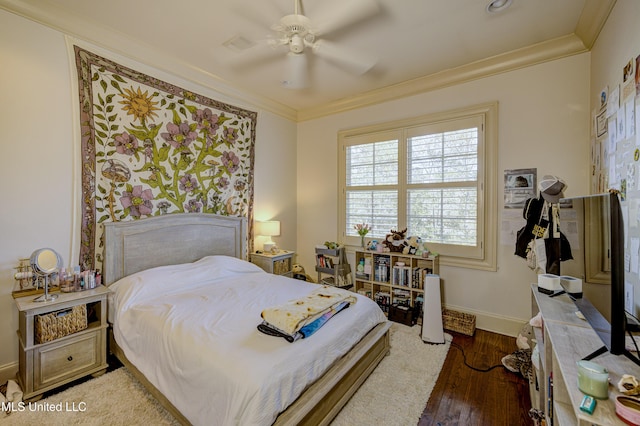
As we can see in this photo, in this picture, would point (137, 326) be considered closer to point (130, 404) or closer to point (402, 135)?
point (130, 404)

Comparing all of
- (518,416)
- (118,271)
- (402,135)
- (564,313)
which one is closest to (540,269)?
(564,313)

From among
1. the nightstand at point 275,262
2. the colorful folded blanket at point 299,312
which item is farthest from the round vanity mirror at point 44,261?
the nightstand at point 275,262

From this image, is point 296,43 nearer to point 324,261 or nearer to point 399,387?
point 399,387

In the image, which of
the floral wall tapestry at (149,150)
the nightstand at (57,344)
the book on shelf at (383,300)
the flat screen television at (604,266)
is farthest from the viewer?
the book on shelf at (383,300)

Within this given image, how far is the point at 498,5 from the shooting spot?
82.4 inches

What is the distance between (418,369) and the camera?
2.28m

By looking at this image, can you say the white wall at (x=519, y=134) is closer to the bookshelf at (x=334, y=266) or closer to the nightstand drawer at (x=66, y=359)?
the bookshelf at (x=334, y=266)

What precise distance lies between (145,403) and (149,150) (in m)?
2.24

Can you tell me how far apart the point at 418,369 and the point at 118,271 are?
280cm

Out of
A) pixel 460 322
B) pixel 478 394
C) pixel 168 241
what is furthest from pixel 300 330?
pixel 460 322

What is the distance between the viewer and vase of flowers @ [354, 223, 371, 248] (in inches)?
146

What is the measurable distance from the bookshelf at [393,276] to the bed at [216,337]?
0.93m

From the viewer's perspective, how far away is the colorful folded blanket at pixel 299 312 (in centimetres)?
165

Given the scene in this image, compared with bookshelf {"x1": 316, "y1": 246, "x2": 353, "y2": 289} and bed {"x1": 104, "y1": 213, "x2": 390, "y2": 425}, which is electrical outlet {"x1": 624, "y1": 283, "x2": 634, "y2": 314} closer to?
bed {"x1": 104, "y1": 213, "x2": 390, "y2": 425}
